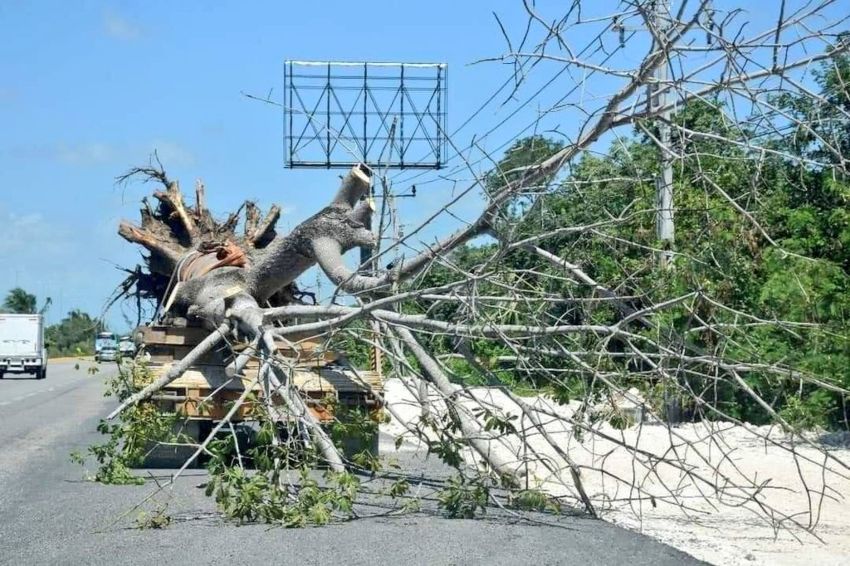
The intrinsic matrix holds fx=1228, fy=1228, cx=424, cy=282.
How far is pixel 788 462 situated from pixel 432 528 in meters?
6.50

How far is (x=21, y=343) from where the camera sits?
4369cm

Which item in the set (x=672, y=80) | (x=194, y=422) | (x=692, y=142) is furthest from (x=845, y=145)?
(x=194, y=422)

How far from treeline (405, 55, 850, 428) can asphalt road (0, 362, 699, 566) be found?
1.26m

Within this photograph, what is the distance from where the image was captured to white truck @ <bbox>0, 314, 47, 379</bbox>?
43.3 metres

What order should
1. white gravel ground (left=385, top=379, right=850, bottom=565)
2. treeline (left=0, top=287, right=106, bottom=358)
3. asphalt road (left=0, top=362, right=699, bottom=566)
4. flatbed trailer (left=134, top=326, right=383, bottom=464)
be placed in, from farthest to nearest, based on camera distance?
treeline (left=0, top=287, right=106, bottom=358)
flatbed trailer (left=134, top=326, right=383, bottom=464)
white gravel ground (left=385, top=379, right=850, bottom=565)
asphalt road (left=0, top=362, right=699, bottom=566)

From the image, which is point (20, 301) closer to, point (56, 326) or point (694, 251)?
point (56, 326)

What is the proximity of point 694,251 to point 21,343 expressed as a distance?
36731mm

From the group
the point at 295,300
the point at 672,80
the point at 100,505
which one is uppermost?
the point at 672,80

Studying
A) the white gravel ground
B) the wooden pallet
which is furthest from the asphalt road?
the wooden pallet

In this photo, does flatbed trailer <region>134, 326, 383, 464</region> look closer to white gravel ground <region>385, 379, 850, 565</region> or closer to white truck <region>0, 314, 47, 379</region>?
white gravel ground <region>385, 379, 850, 565</region>

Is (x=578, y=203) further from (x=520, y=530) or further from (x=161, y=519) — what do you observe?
(x=161, y=519)

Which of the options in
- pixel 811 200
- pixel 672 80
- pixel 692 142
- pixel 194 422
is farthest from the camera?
pixel 811 200

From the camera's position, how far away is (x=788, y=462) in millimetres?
13406

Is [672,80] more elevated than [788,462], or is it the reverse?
[672,80]
